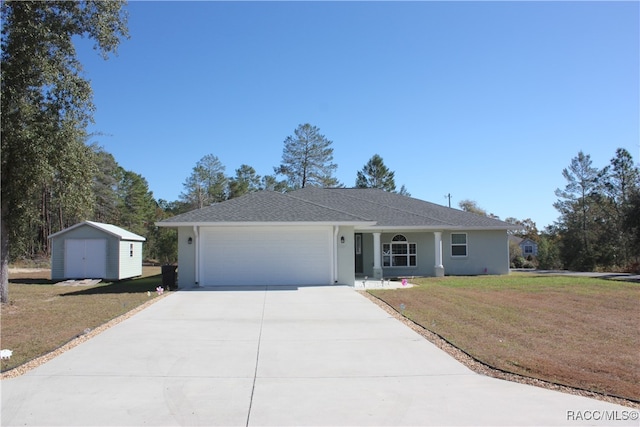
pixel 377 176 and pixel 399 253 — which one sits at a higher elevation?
pixel 377 176

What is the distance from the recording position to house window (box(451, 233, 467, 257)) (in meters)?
23.4

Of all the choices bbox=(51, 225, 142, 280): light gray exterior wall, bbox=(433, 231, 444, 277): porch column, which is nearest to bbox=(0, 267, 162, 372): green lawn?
bbox=(51, 225, 142, 280): light gray exterior wall

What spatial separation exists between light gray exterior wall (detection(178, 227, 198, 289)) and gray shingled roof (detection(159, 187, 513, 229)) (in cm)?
64

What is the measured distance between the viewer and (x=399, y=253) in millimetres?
22766

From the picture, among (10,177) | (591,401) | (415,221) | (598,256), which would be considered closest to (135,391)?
(591,401)

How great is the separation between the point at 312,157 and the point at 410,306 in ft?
125

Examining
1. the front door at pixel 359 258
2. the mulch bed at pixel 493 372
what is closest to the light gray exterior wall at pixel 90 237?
the front door at pixel 359 258

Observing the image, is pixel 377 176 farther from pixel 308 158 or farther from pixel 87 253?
pixel 87 253

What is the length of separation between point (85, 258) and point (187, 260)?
8190mm

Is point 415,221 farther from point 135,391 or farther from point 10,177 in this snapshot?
point 135,391

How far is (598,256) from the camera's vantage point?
132 ft

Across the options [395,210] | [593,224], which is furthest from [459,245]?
[593,224]

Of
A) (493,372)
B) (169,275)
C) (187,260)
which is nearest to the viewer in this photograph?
(493,372)

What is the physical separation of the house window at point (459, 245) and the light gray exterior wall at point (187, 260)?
13.1 metres
